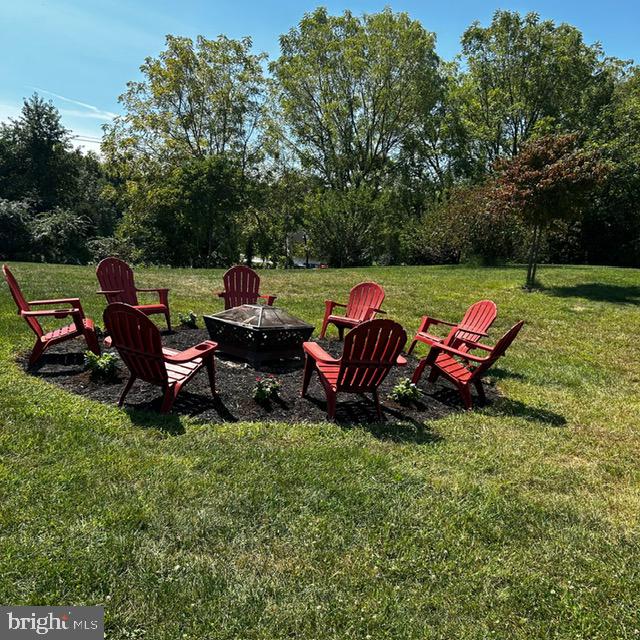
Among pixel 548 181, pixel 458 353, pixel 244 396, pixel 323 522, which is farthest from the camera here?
pixel 548 181

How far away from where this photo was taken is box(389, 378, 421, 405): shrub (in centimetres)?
472

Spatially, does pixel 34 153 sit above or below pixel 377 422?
above

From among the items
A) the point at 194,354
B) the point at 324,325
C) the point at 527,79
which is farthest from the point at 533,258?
the point at 527,79

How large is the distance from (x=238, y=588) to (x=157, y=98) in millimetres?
28904

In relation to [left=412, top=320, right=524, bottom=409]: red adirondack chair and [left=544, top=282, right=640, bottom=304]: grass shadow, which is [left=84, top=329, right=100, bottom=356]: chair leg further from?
[left=544, top=282, right=640, bottom=304]: grass shadow

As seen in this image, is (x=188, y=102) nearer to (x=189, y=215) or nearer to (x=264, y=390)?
(x=189, y=215)

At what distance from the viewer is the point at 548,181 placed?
34.3 ft

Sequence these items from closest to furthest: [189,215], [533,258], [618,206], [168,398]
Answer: [168,398] < [533,258] < [618,206] < [189,215]

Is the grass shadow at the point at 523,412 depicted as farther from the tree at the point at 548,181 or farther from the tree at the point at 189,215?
the tree at the point at 189,215

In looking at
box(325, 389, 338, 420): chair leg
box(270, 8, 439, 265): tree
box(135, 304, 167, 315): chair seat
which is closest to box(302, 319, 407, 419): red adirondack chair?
box(325, 389, 338, 420): chair leg

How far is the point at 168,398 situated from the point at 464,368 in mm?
3028

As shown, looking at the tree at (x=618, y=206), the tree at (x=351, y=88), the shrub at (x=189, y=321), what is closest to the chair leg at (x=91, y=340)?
the shrub at (x=189, y=321)

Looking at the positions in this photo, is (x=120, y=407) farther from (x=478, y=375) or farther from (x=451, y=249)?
(x=451, y=249)

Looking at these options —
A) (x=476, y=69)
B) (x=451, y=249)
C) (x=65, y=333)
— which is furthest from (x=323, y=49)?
(x=65, y=333)
